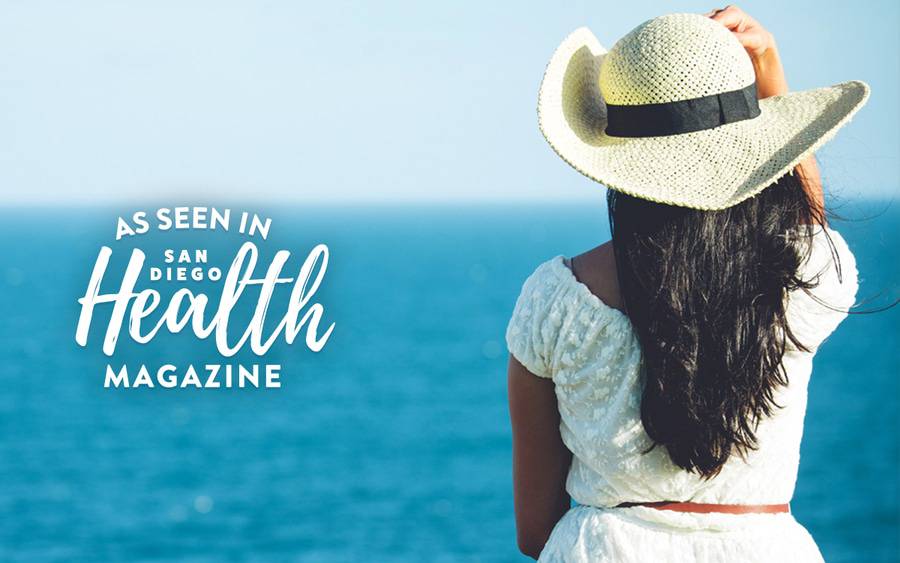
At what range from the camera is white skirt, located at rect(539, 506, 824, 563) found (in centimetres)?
131

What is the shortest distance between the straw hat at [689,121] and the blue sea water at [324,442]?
14.6 metres

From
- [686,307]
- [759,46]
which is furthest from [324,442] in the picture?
[686,307]

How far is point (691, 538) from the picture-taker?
4.31 feet

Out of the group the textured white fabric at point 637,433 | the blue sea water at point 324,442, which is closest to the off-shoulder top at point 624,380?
the textured white fabric at point 637,433

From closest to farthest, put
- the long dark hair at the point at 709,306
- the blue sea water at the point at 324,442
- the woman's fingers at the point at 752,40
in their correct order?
the long dark hair at the point at 709,306
the woman's fingers at the point at 752,40
the blue sea water at the point at 324,442

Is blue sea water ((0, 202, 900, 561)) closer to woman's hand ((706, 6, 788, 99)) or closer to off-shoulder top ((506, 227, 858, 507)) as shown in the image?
woman's hand ((706, 6, 788, 99))

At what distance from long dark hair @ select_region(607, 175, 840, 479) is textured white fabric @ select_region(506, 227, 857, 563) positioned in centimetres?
2

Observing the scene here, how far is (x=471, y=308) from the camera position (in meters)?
55.6

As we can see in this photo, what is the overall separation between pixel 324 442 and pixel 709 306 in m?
35.4

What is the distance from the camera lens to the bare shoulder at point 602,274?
4.17ft

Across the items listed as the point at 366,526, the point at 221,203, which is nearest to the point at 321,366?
the point at 221,203

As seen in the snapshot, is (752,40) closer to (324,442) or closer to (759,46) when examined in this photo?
(759,46)

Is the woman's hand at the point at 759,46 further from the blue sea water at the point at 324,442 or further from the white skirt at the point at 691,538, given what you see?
the blue sea water at the point at 324,442

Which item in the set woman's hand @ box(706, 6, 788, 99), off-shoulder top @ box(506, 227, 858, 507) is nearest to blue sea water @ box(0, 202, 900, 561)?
woman's hand @ box(706, 6, 788, 99)
